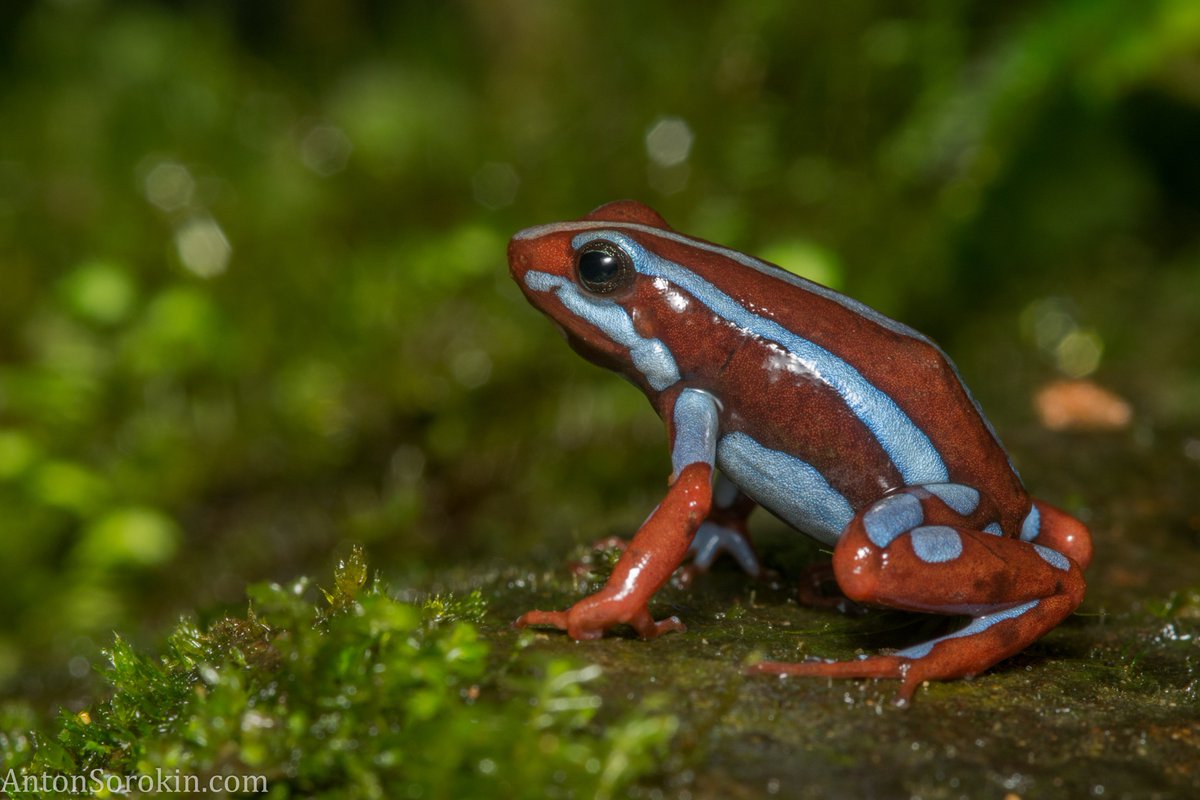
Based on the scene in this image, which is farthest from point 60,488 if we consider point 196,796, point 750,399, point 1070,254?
point 1070,254

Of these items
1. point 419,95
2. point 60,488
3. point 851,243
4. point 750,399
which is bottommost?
point 60,488

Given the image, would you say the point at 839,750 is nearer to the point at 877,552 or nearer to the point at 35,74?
the point at 877,552

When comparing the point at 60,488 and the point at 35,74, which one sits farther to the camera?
the point at 35,74

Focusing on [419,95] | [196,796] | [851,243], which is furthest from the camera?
[419,95]

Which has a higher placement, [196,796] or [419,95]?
→ [419,95]

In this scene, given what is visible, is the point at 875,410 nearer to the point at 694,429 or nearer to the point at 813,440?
the point at 813,440

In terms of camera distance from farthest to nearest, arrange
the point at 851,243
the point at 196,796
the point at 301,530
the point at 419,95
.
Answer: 1. the point at 419,95
2. the point at 851,243
3. the point at 301,530
4. the point at 196,796

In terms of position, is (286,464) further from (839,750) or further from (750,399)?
(839,750)

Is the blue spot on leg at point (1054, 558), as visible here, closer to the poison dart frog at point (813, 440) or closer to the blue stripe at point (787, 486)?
the poison dart frog at point (813, 440)

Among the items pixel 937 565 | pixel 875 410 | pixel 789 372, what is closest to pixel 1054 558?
pixel 937 565
